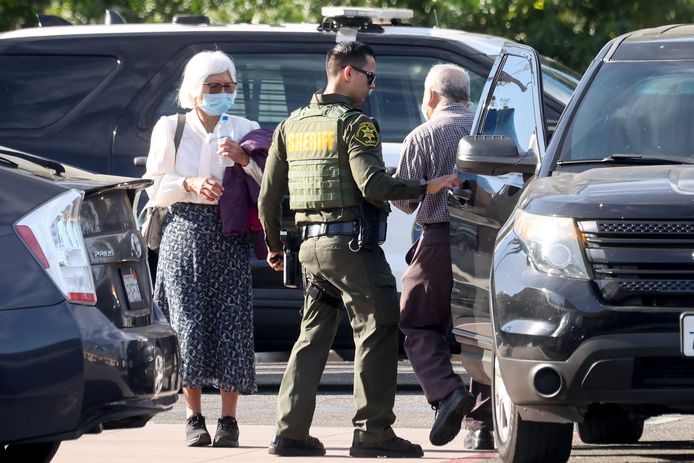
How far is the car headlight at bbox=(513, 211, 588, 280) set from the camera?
18.9ft

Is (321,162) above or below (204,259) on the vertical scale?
above

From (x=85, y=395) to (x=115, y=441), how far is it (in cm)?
258

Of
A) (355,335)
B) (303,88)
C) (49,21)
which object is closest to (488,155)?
(355,335)

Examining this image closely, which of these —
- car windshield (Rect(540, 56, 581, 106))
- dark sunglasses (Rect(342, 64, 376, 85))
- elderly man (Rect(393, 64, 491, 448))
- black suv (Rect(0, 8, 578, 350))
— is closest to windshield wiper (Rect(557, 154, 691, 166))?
dark sunglasses (Rect(342, 64, 376, 85))

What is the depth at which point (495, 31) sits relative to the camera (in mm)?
17156

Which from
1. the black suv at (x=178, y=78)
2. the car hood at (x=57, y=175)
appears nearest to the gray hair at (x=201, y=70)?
the car hood at (x=57, y=175)

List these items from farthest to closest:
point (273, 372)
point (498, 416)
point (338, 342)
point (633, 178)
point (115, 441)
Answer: point (273, 372)
point (338, 342)
point (115, 441)
point (498, 416)
point (633, 178)

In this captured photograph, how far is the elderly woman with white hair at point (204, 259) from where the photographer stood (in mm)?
7895

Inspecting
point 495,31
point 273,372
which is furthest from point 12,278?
point 495,31

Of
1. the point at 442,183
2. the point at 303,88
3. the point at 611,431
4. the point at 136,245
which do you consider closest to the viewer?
the point at 136,245

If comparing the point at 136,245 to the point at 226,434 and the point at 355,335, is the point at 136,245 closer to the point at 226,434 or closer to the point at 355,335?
the point at 355,335

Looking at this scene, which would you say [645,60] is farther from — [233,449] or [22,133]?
[22,133]

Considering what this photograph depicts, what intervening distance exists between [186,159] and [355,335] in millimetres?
1327

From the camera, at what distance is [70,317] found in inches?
219
